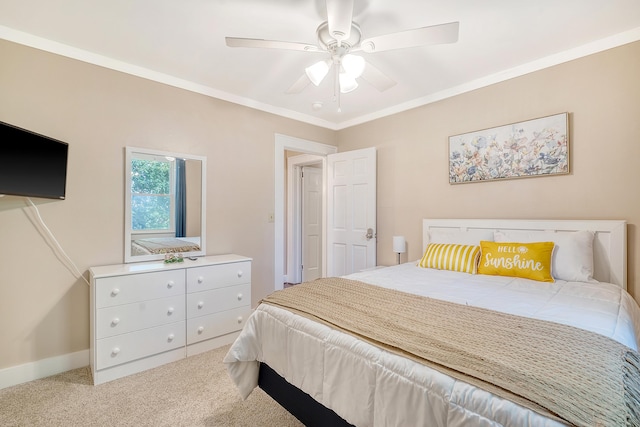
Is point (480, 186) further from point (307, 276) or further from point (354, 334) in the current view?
point (307, 276)

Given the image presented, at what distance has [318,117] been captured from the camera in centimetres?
406

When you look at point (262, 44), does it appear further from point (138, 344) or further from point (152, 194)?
point (138, 344)

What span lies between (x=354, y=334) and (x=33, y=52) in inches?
119

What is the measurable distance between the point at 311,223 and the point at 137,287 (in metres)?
3.15

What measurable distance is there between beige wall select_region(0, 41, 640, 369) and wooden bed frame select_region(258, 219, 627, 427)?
10cm

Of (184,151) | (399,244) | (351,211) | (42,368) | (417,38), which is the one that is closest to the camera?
(417,38)

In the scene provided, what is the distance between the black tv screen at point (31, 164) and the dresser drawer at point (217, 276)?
1.16 metres

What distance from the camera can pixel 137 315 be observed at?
7.57 ft

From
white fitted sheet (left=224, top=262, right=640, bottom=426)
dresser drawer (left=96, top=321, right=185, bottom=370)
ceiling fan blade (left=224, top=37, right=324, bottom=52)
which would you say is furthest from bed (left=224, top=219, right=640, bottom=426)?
ceiling fan blade (left=224, top=37, right=324, bottom=52)

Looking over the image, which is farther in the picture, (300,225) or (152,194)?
(300,225)

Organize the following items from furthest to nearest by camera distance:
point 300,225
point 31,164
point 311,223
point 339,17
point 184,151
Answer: point 311,223, point 300,225, point 184,151, point 31,164, point 339,17

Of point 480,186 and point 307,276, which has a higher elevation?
point 480,186

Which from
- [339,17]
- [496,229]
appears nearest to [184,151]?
[339,17]

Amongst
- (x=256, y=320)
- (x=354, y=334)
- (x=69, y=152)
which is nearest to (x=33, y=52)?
(x=69, y=152)
